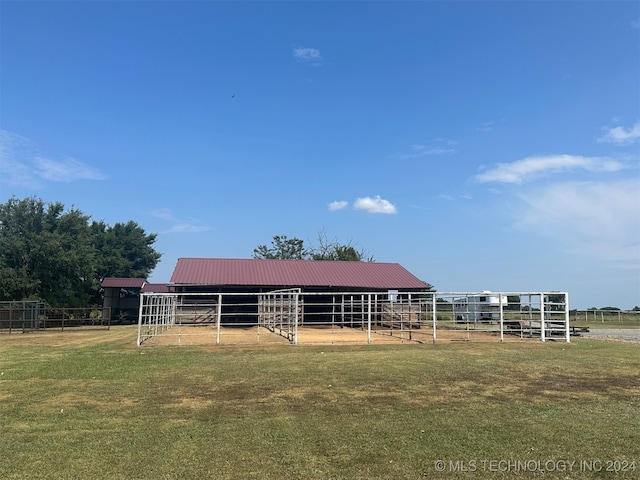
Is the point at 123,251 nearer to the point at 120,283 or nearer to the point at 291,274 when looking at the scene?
the point at 120,283

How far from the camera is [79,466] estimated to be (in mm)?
4590

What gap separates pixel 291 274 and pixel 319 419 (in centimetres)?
2441

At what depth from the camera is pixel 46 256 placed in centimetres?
3953

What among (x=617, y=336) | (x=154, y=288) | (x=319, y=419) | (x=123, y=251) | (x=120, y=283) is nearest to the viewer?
(x=319, y=419)

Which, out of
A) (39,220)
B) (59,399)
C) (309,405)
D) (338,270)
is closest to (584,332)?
(338,270)

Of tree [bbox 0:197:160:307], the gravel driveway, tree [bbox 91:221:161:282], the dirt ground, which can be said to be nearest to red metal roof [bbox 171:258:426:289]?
the dirt ground

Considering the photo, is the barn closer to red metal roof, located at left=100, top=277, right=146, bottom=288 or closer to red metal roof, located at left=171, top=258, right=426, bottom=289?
red metal roof, located at left=171, top=258, right=426, bottom=289

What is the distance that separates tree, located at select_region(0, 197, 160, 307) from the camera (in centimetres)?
3834

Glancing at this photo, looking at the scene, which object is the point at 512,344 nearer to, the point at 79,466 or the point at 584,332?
the point at 584,332

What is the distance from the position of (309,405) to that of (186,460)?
8.24 ft

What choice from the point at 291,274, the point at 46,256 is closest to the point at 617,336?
the point at 291,274

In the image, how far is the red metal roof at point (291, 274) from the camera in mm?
28594

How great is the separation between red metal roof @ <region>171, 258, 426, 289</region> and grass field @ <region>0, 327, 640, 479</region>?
17.1 metres

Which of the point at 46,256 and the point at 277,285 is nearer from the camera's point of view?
the point at 277,285
